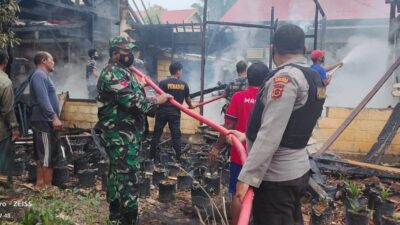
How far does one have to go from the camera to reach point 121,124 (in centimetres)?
380

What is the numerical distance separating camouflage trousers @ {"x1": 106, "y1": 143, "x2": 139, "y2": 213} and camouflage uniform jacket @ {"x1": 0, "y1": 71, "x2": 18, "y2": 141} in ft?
6.25

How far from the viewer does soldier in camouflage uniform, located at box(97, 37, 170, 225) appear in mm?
3723

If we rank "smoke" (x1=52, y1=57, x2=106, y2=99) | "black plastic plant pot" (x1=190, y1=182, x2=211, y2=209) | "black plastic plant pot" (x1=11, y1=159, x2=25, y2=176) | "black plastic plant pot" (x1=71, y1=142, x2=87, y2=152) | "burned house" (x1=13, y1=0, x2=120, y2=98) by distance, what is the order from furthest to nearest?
1. "smoke" (x1=52, y1=57, x2=106, y2=99)
2. "burned house" (x1=13, y1=0, x2=120, y2=98)
3. "black plastic plant pot" (x1=71, y1=142, x2=87, y2=152)
4. "black plastic plant pot" (x1=11, y1=159, x2=25, y2=176)
5. "black plastic plant pot" (x1=190, y1=182, x2=211, y2=209)

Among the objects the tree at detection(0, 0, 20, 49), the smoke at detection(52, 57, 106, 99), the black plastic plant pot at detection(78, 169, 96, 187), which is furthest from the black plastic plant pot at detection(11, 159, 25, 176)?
the smoke at detection(52, 57, 106, 99)

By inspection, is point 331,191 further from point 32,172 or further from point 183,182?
point 32,172

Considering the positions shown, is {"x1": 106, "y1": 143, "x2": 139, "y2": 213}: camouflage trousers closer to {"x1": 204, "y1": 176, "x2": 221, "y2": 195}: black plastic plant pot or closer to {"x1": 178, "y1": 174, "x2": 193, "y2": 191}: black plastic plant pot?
{"x1": 204, "y1": 176, "x2": 221, "y2": 195}: black plastic plant pot

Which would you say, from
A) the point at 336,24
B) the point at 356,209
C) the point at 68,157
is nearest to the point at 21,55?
the point at 68,157

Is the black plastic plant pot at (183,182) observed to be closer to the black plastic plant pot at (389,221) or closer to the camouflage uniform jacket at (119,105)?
the camouflage uniform jacket at (119,105)

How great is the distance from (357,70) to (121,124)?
13929mm

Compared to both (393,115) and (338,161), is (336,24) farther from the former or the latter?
(338,161)

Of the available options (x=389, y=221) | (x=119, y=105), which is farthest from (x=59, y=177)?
(x=389, y=221)

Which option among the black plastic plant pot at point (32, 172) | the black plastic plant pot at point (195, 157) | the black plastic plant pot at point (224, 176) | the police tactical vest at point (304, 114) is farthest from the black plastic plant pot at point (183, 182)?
the police tactical vest at point (304, 114)

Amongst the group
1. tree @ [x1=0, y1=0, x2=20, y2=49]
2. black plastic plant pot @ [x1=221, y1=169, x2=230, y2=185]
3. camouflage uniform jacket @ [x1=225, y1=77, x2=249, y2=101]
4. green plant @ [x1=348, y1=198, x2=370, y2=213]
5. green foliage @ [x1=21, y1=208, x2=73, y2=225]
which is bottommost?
black plastic plant pot @ [x1=221, y1=169, x2=230, y2=185]

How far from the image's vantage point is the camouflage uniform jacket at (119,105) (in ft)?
12.1
